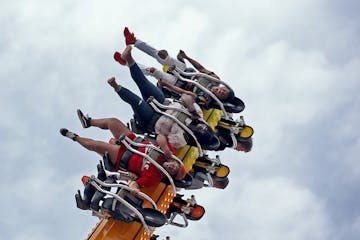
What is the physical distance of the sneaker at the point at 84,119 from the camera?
12.8 m

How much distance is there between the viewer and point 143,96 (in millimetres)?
13234

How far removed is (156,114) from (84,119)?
1.22 m

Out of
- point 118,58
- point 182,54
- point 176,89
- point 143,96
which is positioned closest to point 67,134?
point 143,96

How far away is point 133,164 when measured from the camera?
39.5ft

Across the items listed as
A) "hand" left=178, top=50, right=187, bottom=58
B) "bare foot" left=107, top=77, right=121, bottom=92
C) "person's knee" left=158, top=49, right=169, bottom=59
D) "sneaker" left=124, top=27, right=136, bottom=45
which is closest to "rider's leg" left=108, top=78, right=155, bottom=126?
"bare foot" left=107, top=77, right=121, bottom=92

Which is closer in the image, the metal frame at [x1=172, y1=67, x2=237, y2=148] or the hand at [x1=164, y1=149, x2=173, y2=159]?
the hand at [x1=164, y1=149, x2=173, y2=159]

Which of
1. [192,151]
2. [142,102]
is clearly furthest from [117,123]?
[192,151]

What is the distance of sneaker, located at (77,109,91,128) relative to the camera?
1277 centimetres

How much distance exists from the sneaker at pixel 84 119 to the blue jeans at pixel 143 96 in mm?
679

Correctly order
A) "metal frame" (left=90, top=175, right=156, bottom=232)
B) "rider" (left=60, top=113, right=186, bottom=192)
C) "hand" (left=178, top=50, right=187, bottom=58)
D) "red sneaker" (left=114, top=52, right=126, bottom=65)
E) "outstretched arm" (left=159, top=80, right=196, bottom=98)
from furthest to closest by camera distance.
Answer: "hand" (left=178, top=50, right=187, bottom=58)
"red sneaker" (left=114, top=52, right=126, bottom=65)
"outstretched arm" (left=159, top=80, right=196, bottom=98)
"rider" (left=60, top=113, right=186, bottom=192)
"metal frame" (left=90, top=175, right=156, bottom=232)

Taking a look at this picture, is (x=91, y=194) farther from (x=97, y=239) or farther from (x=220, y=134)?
(x=220, y=134)

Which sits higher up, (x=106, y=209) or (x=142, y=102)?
(x=142, y=102)

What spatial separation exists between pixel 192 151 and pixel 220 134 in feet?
4.70

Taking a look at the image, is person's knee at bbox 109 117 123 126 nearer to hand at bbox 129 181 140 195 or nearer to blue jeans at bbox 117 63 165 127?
blue jeans at bbox 117 63 165 127
